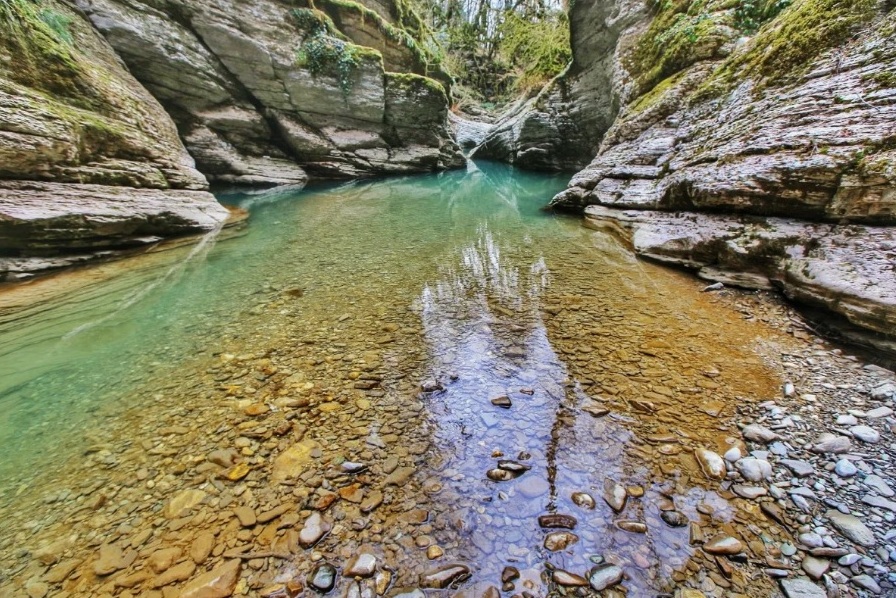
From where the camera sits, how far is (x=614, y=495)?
2.13 meters

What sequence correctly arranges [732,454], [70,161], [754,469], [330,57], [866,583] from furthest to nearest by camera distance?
1. [330,57]
2. [70,161]
3. [732,454]
4. [754,469]
5. [866,583]

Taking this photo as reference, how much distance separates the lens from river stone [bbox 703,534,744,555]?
176cm

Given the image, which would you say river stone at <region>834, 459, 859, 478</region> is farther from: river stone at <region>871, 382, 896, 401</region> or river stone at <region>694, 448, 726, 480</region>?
river stone at <region>871, 382, 896, 401</region>

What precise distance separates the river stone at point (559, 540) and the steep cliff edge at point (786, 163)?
11.3ft

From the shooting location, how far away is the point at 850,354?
10.3 ft

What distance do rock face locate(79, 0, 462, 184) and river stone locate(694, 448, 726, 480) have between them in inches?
694

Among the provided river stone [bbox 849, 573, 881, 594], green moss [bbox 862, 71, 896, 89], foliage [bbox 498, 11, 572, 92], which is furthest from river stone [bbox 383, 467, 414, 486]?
foliage [bbox 498, 11, 572, 92]

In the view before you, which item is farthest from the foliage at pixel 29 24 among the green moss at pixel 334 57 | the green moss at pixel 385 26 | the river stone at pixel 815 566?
the river stone at pixel 815 566

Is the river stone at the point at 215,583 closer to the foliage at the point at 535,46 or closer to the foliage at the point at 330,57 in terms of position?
the foliage at the point at 330,57

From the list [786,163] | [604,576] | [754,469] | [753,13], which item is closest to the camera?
[604,576]

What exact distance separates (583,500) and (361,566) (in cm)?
132

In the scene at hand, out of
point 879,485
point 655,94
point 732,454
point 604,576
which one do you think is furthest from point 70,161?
point 655,94

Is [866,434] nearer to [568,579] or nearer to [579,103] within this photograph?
[568,579]

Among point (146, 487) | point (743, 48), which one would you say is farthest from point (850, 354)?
point (743, 48)
